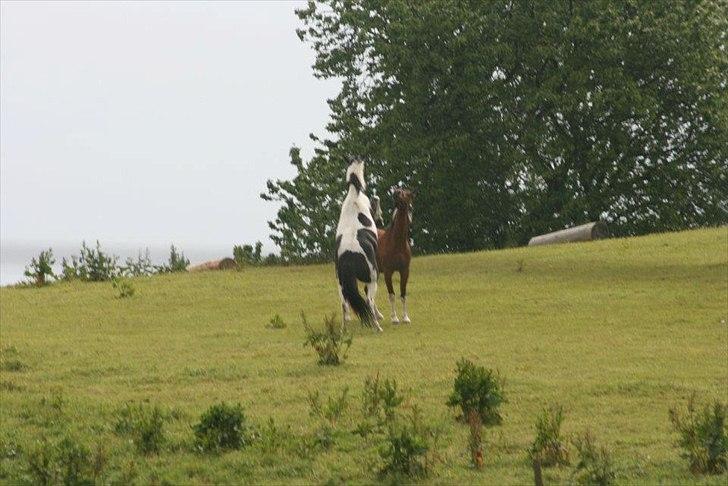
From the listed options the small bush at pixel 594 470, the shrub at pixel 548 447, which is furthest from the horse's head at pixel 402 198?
the small bush at pixel 594 470

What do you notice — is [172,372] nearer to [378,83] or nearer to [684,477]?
[684,477]

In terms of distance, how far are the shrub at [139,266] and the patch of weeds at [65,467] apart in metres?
24.2

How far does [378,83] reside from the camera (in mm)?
47594

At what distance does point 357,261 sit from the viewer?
2331 cm

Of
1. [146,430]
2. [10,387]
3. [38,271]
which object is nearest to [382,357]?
[10,387]

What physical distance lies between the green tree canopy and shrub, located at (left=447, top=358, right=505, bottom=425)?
96.7ft

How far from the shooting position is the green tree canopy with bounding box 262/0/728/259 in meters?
44.7

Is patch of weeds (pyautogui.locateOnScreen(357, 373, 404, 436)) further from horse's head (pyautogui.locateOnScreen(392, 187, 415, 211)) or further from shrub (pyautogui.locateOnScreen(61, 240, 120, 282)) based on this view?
shrub (pyautogui.locateOnScreen(61, 240, 120, 282))

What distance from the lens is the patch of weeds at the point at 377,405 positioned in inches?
569

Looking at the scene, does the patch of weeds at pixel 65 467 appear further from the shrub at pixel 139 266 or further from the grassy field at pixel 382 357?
the shrub at pixel 139 266

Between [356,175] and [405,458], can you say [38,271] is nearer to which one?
[356,175]

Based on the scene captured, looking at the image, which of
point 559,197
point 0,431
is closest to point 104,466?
point 0,431

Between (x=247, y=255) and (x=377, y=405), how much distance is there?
84.4 feet

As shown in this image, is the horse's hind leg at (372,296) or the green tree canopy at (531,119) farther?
the green tree canopy at (531,119)
